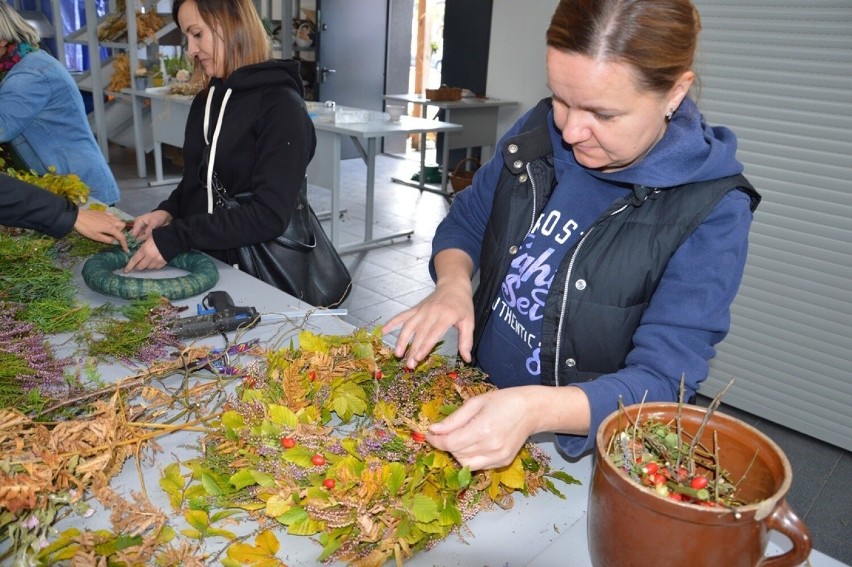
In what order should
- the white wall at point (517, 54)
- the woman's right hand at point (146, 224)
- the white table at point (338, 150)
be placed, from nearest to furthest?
1. the woman's right hand at point (146, 224)
2. the white table at point (338, 150)
3. the white wall at point (517, 54)

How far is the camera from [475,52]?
298 inches

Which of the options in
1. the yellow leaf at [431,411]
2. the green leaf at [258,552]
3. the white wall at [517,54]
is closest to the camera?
the green leaf at [258,552]

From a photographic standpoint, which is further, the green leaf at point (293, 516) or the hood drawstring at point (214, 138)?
the hood drawstring at point (214, 138)

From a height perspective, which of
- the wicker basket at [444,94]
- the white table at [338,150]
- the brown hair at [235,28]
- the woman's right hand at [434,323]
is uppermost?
the brown hair at [235,28]

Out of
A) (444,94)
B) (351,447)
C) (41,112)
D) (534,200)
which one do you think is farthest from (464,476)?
(444,94)

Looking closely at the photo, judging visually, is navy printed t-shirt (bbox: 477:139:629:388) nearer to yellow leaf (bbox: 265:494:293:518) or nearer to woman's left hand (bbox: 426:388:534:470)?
woman's left hand (bbox: 426:388:534:470)

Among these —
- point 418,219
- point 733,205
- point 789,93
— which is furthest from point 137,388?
point 418,219

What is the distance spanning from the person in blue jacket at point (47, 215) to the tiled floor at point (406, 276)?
2.68ft

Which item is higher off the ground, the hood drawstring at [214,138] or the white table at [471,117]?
the hood drawstring at [214,138]

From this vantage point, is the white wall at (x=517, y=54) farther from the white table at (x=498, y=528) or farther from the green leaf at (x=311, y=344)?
the white table at (x=498, y=528)

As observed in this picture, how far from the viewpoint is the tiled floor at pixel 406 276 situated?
271 centimetres

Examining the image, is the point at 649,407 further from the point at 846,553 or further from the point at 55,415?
the point at 846,553

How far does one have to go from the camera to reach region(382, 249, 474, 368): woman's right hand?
3.97 ft

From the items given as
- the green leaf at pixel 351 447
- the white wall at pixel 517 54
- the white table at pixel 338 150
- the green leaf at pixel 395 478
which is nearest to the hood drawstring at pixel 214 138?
the green leaf at pixel 351 447
